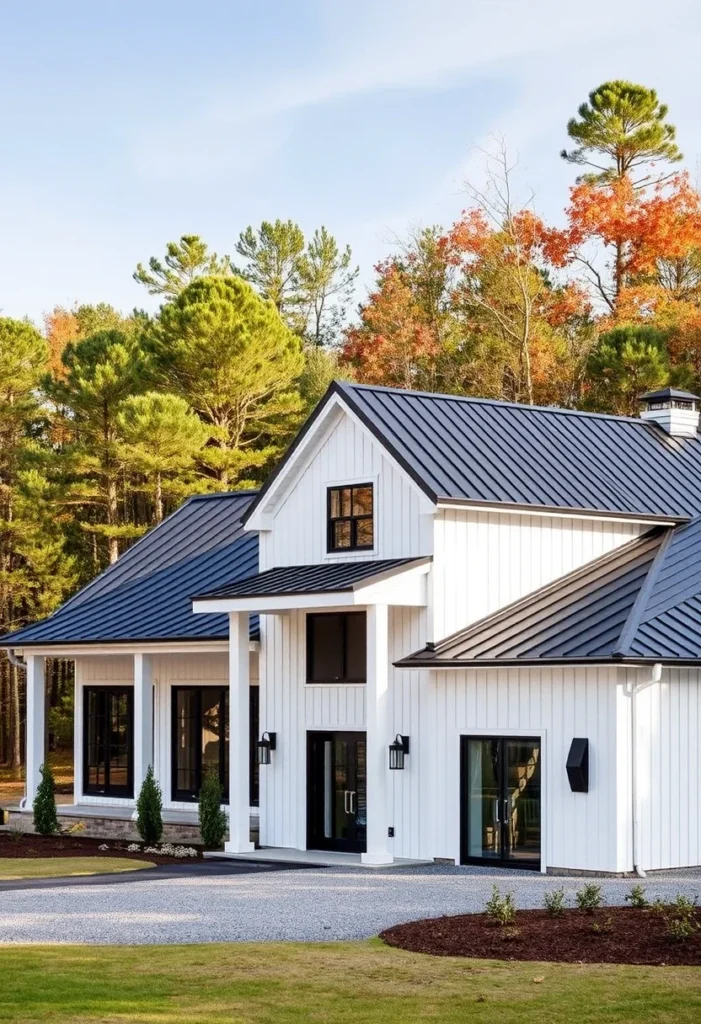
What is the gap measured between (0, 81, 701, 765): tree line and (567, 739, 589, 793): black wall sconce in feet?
78.5

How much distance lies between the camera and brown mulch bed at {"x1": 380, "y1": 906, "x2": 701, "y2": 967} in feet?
46.4

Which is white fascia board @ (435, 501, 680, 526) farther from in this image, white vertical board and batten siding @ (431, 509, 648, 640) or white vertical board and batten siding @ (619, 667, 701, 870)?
white vertical board and batten siding @ (619, 667, 701, 870)

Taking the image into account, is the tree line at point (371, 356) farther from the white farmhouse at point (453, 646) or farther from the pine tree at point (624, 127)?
the white farmhouse at point (453, 646)

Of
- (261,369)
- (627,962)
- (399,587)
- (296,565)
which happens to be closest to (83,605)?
(296,565)

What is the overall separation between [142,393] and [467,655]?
2730 cm

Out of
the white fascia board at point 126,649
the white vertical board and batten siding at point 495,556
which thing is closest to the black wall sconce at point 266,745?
A: the white fascia board at point 126,649

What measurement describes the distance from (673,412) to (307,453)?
7.94 m

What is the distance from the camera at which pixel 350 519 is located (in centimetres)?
2641

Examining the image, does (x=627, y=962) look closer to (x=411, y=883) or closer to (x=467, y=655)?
(x=411, y=883)

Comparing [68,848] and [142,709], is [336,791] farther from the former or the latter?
[142,709]

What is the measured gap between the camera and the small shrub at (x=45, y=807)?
30.2 meters

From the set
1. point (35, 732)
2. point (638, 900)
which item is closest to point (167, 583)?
point (35, 732)

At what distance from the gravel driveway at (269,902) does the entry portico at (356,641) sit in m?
1.66

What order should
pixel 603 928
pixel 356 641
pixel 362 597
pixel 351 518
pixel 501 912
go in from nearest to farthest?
pixel 603 928
pixel 501 912
pixel 362 597
pixel 356 641
pixel 351 518
